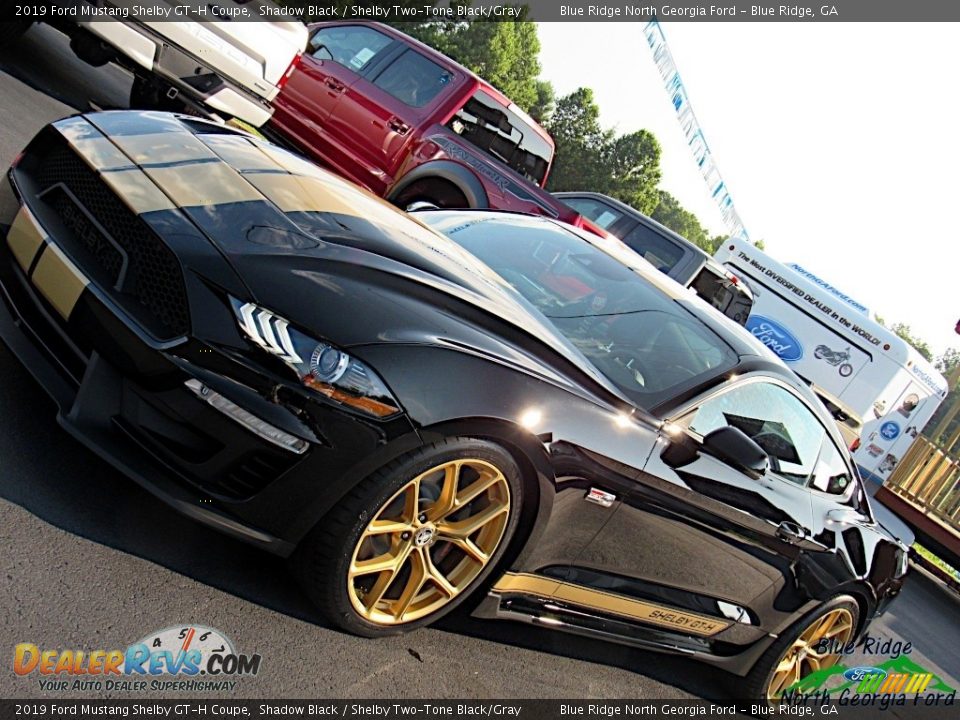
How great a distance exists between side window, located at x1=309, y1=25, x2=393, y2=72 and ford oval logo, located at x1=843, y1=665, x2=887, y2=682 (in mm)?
7184

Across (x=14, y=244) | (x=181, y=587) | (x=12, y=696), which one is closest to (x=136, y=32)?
(x=14, y=244)

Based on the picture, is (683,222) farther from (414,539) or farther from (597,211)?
(414,539)

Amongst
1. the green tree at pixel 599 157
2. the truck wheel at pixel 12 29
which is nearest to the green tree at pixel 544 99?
the green tree at pixel 599 157

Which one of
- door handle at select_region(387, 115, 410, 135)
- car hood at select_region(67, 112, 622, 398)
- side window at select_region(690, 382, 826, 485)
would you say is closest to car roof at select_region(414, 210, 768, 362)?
side window at select_region(690, 382, 826, 485)

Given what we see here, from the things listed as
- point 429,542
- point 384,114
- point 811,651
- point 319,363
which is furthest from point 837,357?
point 319,363

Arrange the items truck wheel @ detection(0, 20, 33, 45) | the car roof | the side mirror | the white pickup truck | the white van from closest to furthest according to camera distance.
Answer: the side mirror < the car roof < the white pickup truck < truck wheel @ detection(0, 20, 33, 45) < the white van

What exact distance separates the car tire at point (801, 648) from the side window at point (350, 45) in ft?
23.5

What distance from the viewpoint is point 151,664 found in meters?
2.66

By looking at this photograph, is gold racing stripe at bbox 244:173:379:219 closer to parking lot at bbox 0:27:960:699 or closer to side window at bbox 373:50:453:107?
parking lot at bbox 0:27:960:699

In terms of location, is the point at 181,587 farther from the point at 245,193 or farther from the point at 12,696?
the point at 245,193

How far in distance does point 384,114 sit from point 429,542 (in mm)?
6809

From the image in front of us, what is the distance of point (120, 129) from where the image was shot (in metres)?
3.69

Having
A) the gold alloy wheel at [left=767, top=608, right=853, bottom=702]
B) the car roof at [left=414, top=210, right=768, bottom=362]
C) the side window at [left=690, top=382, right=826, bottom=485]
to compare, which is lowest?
the gold alloy wheel at [left=767, top=608, right=853, bottom=702]

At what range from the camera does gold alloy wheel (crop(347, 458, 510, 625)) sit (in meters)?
3.02
